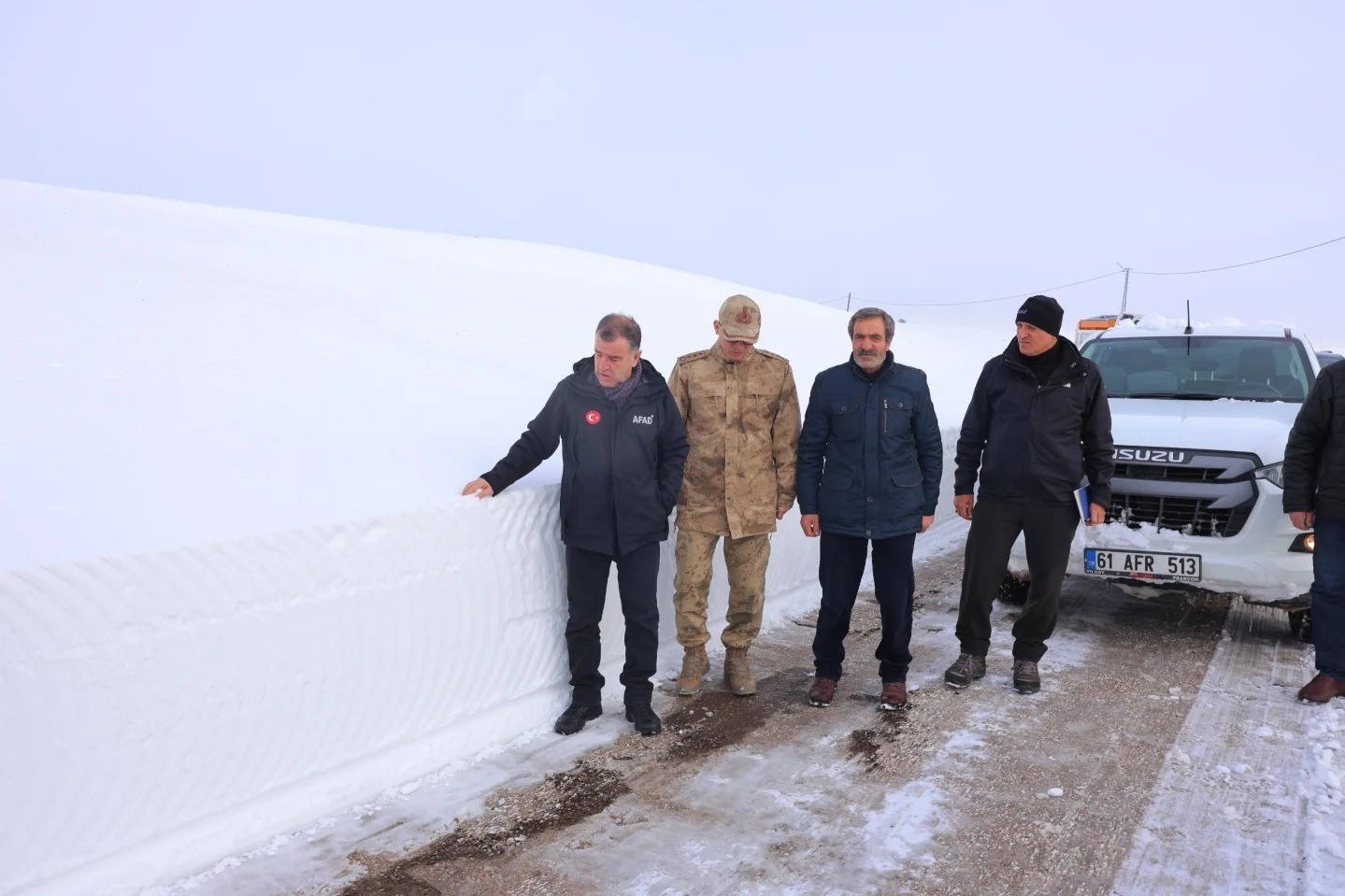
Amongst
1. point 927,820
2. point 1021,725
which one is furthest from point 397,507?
point 1021,725

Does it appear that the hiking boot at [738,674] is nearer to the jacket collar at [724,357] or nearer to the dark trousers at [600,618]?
the dark trousers at [600,618]

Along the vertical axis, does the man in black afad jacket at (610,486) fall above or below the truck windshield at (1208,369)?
below

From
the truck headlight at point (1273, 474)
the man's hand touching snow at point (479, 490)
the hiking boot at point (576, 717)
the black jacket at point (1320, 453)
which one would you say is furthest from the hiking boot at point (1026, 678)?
the man's hand touching snow at point (479, 490)

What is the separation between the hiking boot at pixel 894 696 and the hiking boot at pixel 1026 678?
661mm

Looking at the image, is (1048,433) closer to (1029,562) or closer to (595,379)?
(1029,562)

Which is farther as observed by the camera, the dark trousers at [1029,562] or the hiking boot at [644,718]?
the dark trousers at [1029,562]

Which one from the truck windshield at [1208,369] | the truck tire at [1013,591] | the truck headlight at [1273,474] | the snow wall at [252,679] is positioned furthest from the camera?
the truck tire at [1013,591]

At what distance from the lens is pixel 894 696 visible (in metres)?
4.49

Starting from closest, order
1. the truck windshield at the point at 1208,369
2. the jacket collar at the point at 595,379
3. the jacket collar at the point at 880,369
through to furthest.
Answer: the jacket collar at the point at 595,379, the jacket collar at the point at 880,369, the truck windshield at the point at 1208,369

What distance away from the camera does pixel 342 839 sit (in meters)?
3.18

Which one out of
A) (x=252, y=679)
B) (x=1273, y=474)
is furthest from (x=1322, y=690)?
(x=252, y=679)

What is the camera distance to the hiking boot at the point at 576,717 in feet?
13.5

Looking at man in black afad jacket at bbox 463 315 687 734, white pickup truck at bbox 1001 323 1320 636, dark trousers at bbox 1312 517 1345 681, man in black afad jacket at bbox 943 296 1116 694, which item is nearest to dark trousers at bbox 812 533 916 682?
man in black afad jacket at bbox 943 296 1116 694

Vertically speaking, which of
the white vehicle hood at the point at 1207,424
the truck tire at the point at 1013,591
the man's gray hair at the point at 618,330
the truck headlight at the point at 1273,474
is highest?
the man's gray hair at the point at 618,330
